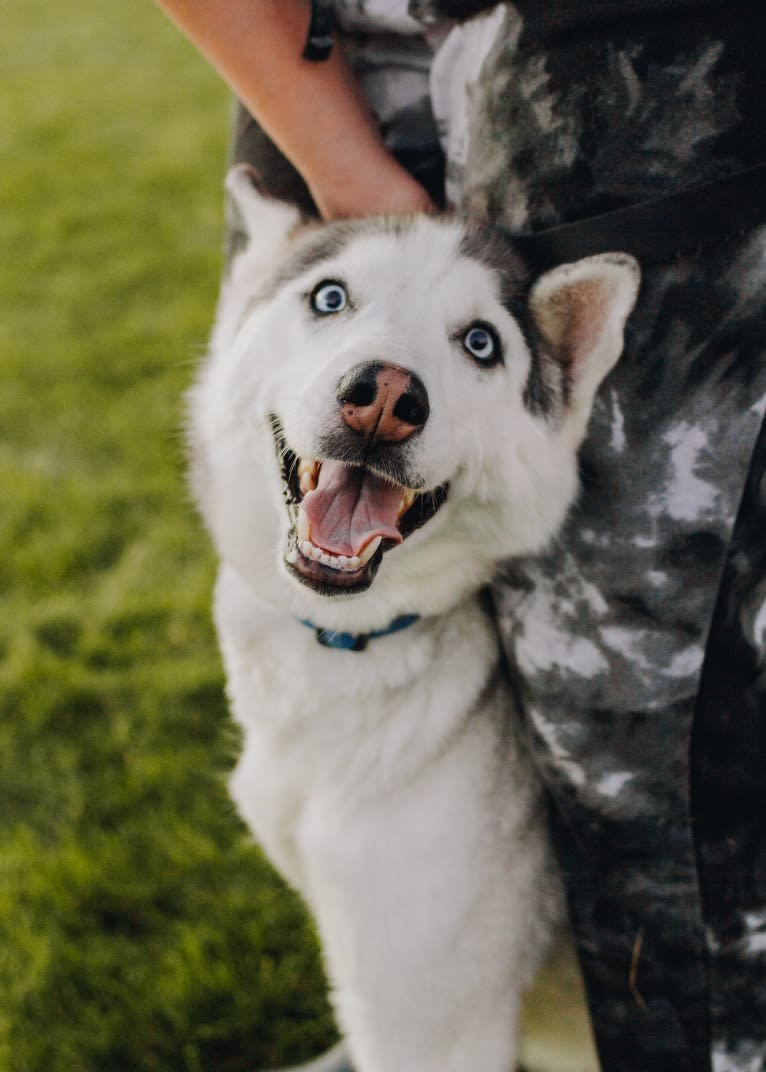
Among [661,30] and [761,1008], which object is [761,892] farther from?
[661,30]

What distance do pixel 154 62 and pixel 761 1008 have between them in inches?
385

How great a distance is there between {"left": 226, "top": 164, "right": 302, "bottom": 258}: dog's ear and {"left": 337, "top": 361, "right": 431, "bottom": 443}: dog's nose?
61 cm

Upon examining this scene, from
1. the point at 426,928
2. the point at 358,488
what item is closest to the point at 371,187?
the point at 358,488

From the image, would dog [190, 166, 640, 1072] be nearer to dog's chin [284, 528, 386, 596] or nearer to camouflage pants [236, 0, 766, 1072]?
dog's chin [284, 528, 386, 596]

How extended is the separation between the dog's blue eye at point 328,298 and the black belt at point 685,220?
0.48 meters

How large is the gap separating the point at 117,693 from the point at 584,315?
2321mm

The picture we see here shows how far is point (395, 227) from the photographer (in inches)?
79.3

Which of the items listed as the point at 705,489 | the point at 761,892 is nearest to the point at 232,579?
the point at 705,489

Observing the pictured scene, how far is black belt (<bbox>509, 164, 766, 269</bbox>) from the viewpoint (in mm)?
1592

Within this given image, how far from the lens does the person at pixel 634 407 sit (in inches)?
63.4

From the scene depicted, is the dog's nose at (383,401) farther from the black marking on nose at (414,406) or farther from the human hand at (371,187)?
the human hand at (371,187)

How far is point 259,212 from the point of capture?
215 cm

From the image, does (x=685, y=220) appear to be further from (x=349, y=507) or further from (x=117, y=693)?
(x=117, y=693)

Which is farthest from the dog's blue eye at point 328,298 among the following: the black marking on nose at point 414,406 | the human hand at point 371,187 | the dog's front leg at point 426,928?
the dog's front leg at point 426,928
